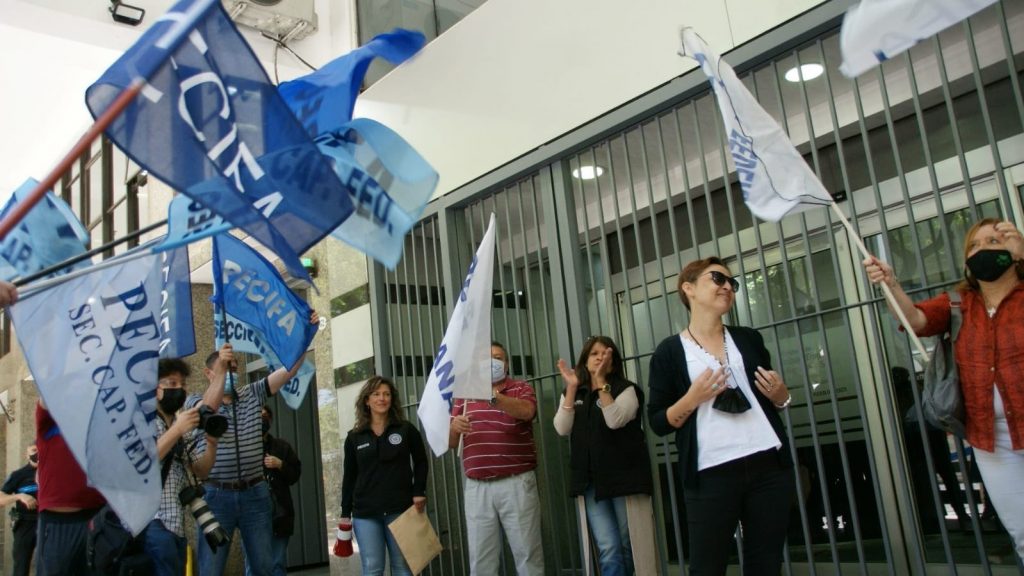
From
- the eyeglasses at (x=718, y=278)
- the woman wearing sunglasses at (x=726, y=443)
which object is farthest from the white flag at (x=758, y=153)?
the woman wearing sunglasses at (x=726, y=443)

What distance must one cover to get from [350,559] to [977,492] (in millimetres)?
4898

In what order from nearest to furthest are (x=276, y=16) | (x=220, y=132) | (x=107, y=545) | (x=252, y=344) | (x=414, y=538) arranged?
(x=220, y=132)
(x=107, y=545)
(x=252, y=344)
(x=414, y=538)
(x=276, y=16)

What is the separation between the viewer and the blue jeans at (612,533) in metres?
5.11

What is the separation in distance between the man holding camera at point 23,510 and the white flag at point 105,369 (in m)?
5.46

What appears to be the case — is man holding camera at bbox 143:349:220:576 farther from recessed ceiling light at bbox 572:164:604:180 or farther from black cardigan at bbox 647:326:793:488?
recessed ceiling light at bbox 572:164:604:180

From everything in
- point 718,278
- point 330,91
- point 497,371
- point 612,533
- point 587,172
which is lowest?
point 612,533

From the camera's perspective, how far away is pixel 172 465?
468 centimetres

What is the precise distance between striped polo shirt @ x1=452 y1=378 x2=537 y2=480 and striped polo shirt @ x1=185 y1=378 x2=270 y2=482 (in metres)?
1.40

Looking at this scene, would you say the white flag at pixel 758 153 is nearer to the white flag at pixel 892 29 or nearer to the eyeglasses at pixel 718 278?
the eyeglasses at pixel 718 278

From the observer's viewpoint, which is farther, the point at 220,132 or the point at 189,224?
the point at 189,224

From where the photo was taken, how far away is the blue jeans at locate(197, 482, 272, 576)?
5664 mm

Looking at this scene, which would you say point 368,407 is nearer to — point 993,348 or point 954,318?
point 954,318

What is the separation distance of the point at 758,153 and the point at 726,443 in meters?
1.28

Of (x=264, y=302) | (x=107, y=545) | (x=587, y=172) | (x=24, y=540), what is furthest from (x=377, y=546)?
(x=24, y=540)
